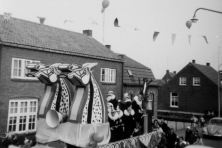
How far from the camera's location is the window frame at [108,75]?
22.3 meters

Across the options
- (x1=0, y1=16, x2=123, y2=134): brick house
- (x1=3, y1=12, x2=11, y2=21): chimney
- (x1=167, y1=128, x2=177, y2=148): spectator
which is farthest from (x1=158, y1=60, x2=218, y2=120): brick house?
(x1=3, y1=12, x2=11, y2=21): chimney

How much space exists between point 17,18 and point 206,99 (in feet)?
70.2

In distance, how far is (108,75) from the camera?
2270 centimetres

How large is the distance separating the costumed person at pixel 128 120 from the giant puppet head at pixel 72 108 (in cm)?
222

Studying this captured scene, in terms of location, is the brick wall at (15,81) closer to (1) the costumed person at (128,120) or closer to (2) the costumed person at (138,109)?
(1) the costumed person at (128,120)

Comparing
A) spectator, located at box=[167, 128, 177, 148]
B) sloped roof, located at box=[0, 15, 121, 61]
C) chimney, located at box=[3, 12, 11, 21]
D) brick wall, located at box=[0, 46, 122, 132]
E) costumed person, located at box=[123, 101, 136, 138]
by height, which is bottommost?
spectator, located at box=[167, 128, 177, 148]

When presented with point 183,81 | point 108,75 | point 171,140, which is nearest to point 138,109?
point 171,140

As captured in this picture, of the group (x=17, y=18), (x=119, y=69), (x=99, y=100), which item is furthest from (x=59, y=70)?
(x=119, y=69)

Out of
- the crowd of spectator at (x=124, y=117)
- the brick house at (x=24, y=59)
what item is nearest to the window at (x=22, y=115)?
the brick house at (x=24, y=59)

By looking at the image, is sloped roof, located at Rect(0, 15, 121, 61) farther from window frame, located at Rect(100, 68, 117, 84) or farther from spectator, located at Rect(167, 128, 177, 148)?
spectator, located at Rect(167, 128, 177, 148)

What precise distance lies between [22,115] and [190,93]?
70.7 ft

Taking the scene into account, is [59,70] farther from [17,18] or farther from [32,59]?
[17,18]

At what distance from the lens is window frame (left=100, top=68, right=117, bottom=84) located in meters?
22.3

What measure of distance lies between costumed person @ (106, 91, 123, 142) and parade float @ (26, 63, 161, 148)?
Result: 145 centimetres
